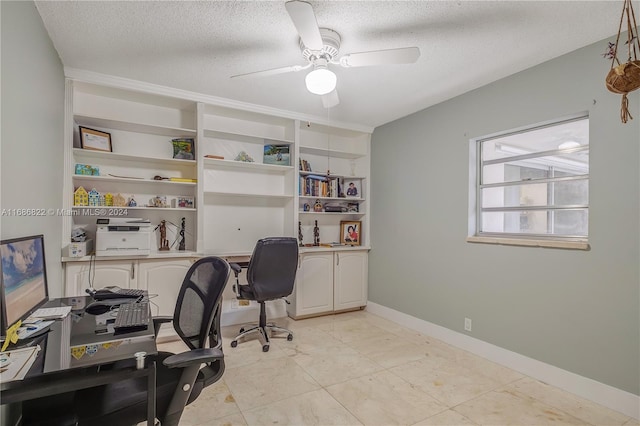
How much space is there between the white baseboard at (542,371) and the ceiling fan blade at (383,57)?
2.42 m

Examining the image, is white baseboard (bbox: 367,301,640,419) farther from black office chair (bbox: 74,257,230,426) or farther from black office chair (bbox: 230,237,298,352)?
black office chair (bbox: 74,257,230,426)

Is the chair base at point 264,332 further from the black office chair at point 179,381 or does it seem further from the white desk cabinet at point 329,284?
the black office chair at point 179,381

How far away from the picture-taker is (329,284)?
392cm

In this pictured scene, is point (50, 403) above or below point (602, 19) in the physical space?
below

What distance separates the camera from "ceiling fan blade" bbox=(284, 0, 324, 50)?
4.95 ft

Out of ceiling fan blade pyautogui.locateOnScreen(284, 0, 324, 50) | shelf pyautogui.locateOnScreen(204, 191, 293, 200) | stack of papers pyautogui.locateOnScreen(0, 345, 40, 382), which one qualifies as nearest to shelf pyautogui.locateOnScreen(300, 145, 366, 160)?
shelf pyautogui.locateOnScreen(204, 191, 293, 200)

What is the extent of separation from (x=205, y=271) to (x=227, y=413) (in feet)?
3.25

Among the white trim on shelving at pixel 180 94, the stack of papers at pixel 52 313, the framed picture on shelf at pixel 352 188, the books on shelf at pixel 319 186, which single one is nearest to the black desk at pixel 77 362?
the stack of papers at pixel 52 313

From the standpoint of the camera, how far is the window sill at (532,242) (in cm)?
223

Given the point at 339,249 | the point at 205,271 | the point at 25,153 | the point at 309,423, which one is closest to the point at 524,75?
the point at 339,249

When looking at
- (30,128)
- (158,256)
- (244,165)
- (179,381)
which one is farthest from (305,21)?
(158,256)

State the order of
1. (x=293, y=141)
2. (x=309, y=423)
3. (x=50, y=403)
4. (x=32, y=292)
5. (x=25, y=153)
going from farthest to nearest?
(x=293, y=141) < (x=309, y=423) < (x=25, y=153) < (x=32, y=292) < (x=50, y=403)

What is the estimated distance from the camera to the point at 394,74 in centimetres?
268

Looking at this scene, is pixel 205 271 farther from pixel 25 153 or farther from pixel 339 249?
pixel 339 249
